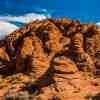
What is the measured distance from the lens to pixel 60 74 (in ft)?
270

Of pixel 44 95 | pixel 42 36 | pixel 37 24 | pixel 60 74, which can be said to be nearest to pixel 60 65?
pixel 60 74

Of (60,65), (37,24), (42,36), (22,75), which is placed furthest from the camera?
(37,24)

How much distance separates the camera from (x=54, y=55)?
3649 inches

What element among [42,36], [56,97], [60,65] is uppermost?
[42,36]

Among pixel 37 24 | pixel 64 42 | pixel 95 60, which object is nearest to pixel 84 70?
pixel 95 60

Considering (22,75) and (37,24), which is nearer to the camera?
(22,75)

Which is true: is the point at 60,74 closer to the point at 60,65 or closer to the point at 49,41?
the point at 60,65

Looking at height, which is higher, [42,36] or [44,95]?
[42,36]

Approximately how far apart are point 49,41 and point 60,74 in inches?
534

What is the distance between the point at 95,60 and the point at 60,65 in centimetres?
906

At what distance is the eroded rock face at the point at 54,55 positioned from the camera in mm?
81438

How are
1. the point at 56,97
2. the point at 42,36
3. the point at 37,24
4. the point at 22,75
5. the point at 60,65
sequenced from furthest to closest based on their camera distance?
the point at 37,24
the point at 42,36
the point at 22,75
the point at 60,65
the point at 56,97

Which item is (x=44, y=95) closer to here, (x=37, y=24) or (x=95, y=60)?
(x=95, y=60)

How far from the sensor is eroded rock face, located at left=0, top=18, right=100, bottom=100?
267 feet
